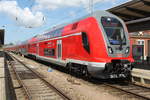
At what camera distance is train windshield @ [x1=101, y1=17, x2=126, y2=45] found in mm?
9795

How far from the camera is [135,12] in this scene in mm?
14844

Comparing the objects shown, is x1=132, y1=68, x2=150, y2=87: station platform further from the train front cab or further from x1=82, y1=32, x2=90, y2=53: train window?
x1=82, y1=32, x2=90, y2=53: train window

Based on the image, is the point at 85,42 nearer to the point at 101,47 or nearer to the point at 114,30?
the point at 101,47

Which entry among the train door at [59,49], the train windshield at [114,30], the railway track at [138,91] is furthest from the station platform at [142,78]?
the train door at [59,49]

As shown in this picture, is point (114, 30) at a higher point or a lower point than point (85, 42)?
higher

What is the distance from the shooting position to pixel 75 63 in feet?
37.7

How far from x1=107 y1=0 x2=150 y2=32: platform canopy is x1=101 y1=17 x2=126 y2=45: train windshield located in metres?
3.07

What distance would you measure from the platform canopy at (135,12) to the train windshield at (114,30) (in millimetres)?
3067

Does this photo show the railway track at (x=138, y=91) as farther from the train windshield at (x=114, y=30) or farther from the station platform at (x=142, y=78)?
the train windshield at (x=114, y=30)

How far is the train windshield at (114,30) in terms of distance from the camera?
9.80 m

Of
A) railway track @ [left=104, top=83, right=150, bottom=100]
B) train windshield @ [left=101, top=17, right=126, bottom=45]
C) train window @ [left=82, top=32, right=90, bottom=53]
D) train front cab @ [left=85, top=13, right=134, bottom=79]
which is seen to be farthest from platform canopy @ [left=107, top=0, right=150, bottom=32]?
railway track @ [left=104, top=83, right=150, bottom=100]

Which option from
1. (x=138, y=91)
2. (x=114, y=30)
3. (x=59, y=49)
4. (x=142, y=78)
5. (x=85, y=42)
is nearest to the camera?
(x=138, y=91)

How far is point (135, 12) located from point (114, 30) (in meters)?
5.63

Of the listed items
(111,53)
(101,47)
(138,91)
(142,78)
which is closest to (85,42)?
(101,47)
